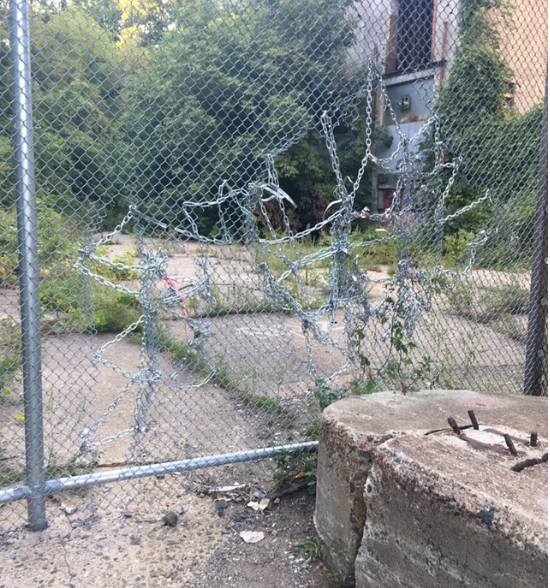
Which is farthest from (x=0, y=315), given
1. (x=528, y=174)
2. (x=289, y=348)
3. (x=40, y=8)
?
(x=528, y=174)

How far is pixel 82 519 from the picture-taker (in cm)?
251

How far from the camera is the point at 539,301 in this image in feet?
10.9

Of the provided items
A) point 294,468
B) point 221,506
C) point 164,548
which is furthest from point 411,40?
point 164,548

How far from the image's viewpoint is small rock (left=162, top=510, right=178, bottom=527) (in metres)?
2.49

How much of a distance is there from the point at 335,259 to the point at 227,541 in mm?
1488

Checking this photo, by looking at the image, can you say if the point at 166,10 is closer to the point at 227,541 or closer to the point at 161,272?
the point at 161,272

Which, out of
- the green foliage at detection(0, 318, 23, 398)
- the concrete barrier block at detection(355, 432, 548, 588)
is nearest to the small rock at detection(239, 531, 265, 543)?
the concrete barrier block at detection(355, 432, 548, 588)

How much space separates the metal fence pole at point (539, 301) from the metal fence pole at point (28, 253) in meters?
2.75

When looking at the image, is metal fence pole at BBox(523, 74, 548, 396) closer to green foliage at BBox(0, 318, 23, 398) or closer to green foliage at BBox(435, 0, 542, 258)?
green foliage at BBox(435, 0, 542, 258)

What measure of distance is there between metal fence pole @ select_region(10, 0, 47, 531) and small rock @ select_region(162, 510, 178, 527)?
0.52 metres

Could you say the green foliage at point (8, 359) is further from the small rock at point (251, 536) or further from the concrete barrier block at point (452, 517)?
the concrete barrier block at point (452, 517)

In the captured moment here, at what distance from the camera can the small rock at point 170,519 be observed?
2492 millimetres

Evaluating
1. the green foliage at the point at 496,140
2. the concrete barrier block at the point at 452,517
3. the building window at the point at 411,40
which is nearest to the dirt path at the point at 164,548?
the concrete barrier block at the point at 452,517

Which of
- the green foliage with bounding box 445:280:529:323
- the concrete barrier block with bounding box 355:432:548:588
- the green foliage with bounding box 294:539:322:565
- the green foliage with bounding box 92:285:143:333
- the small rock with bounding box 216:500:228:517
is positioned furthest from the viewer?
the green foliage with bounding box 92:285:143:333
